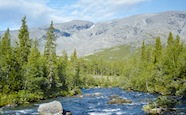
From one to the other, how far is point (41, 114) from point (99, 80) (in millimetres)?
119554

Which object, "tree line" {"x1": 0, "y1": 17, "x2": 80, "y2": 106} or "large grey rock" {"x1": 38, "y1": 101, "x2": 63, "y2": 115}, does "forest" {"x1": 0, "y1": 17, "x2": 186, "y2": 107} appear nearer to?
"tree line" {"x1": 0, "y1": 17, "x2": 80, "y2": 106}

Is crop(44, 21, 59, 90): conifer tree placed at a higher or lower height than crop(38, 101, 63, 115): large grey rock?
higher

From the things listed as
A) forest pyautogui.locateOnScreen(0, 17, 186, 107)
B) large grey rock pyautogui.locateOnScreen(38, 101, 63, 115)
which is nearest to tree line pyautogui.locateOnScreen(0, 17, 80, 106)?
forest pyautogui.locateOnScreen(0, 17, 186, 107)

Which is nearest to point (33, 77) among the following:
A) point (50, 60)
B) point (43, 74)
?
point (43, 74)

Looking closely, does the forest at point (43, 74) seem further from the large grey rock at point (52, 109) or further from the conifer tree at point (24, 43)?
the large grey rock at point (52, 109)

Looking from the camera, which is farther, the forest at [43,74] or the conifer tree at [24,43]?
the conifer tree at [24,43]

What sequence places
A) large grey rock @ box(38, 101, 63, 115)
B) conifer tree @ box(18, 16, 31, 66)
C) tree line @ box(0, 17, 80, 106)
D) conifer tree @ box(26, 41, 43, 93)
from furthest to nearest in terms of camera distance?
1. conifer tree @ box(18, 16, 31, 66)
2. conifer tree @ box(26, 41, 43, 93)
3. tree line @ box(0, 17, 80, 106)
4. large grey rock @ box(38, 101, 63, 115)

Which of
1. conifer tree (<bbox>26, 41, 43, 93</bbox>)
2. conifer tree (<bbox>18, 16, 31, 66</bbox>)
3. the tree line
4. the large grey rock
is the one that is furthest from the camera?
conifer tree (<bbox>18, 16, 31, 66</bbox>)

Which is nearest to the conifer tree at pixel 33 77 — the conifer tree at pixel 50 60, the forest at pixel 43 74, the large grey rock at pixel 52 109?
the forest at pixel 43 74

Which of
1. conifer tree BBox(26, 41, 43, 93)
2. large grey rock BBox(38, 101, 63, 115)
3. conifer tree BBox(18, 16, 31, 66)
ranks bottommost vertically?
large grey rock BBox(38, 101, 63, 115)

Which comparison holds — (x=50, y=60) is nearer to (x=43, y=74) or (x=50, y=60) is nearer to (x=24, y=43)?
(x=43, y=74)

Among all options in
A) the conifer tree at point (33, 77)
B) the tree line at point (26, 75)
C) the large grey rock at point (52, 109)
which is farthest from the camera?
the conifer tree at point (33, 77)

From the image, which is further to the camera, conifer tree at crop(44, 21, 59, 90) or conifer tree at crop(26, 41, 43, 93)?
conifer tree at crop(44, 21, 59, 90)

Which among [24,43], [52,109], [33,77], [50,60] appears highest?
[24,43]
